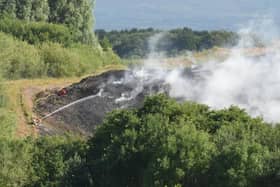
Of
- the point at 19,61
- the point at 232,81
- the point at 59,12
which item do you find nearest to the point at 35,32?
the point at 19,61

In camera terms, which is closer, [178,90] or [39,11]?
[178,90]

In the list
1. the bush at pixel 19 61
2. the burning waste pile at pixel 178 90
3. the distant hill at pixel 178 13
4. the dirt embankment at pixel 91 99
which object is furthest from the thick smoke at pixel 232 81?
the distant hill at pixel 178 13

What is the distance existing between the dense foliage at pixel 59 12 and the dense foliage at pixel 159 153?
1122 inches

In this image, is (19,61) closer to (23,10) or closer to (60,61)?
(60,61)

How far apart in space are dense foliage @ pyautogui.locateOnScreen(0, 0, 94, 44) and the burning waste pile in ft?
51.8

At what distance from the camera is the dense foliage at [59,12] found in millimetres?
58844

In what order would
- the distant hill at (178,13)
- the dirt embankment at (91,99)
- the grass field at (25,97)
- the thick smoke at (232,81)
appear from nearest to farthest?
1. the grass field at (25,97)
2. the thick smoke at (232,81)
3. the dirt embankment at (91,99)
4. the distant hill at (178,13)

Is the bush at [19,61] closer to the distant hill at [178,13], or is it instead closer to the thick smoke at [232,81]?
the thick smoke at [232,81]

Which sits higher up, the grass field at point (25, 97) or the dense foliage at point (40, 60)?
the dense foliage at point (40, 60)

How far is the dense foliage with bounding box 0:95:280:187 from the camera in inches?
995

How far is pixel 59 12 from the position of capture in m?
61.4

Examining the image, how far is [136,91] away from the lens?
40969 mm

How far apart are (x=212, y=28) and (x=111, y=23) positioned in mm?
18619

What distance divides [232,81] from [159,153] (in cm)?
1470
